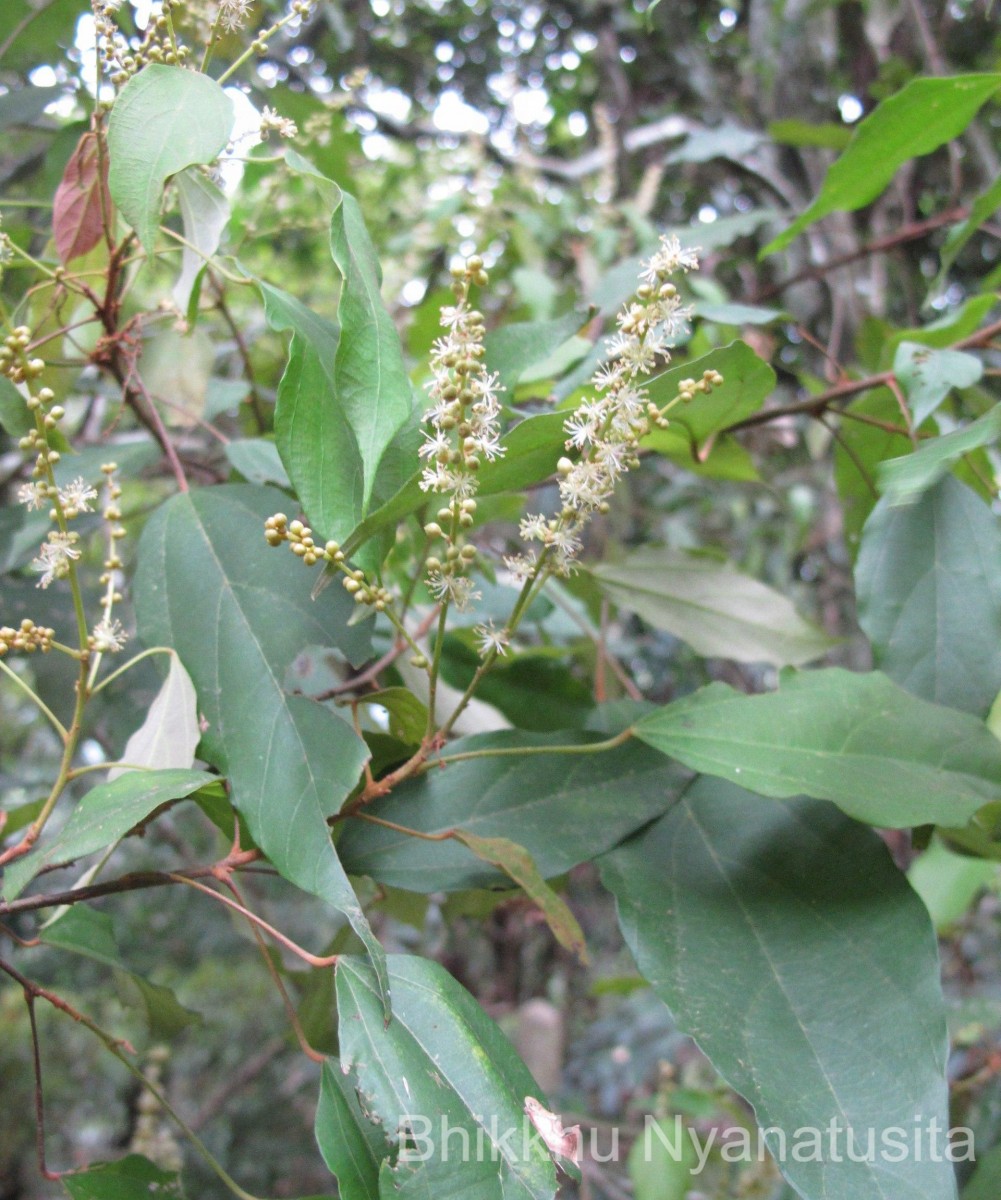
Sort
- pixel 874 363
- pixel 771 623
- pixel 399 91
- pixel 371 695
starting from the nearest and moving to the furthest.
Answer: pixel 371 695
pixel 771 623
pixel 874 363
pixel 399 91

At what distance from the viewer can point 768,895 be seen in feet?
2.11

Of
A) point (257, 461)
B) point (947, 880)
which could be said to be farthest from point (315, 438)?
point (947, 880)

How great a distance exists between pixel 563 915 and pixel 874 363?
37.8 inches

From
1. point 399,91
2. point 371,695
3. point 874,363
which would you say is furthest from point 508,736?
point 399,91

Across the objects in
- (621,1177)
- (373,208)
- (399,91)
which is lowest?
(621,1177)

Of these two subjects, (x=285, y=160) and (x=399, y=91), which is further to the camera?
(x=399, y=91)

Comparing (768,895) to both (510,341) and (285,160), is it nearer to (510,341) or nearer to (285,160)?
(510,341)

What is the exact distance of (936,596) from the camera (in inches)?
27.6

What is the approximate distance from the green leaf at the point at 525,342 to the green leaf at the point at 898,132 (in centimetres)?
32

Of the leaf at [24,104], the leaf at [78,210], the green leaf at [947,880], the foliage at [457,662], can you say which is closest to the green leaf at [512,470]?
the foliage at [457,662]

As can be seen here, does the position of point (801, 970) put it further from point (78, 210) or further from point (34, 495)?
point (78, 210)

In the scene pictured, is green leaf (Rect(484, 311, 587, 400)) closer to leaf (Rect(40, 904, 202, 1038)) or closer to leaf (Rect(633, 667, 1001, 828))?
leaf (Rect(633, 667, 1001, 828))

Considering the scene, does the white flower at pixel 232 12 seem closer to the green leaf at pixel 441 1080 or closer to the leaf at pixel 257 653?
the leaf at pixel 257 653

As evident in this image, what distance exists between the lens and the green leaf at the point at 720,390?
588 mm
